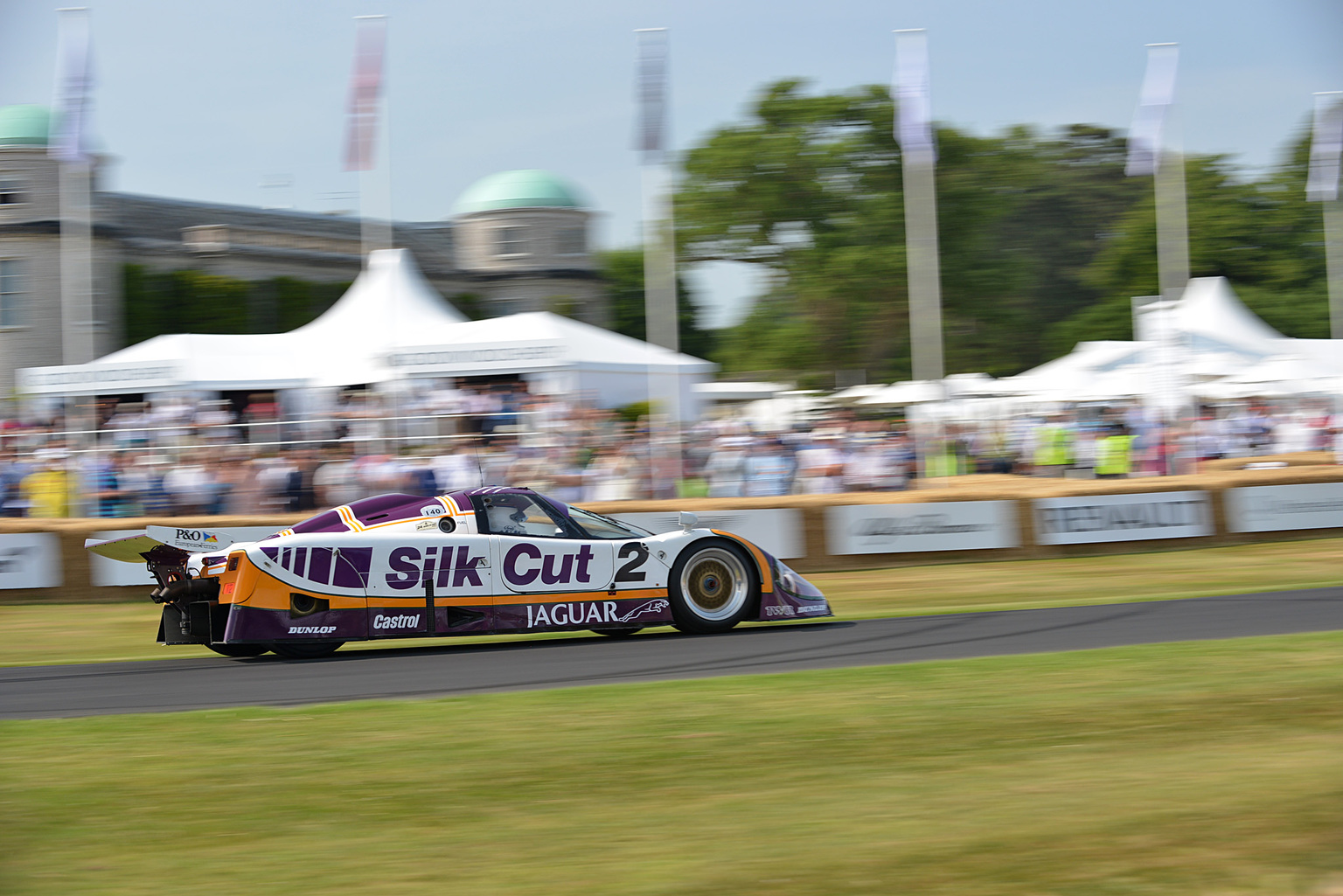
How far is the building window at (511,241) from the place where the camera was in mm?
54875

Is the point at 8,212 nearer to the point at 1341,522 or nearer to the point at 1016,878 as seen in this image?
the point at 1341,522

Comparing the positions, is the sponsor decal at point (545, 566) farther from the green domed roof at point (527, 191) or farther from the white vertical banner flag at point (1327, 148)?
the green domed roof at point (527, 191)

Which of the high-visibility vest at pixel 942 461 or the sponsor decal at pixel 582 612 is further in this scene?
the high-visibility vest at pixel 942 461

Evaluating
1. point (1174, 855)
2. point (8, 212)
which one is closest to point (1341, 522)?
point (1174, 855)

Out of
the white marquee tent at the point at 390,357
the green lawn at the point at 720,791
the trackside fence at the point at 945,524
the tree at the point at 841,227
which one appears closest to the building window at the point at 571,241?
the tree at the point at 841,227

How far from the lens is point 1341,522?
18625mm

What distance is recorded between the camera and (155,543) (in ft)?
32.2

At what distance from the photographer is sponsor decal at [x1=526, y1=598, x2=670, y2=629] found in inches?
412

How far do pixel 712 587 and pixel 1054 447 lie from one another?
13435 mm

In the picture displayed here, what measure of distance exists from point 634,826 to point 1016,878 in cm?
141

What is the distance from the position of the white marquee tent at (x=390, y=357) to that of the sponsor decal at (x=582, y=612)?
46.7 feet

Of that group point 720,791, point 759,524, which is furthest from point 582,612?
point 759,524

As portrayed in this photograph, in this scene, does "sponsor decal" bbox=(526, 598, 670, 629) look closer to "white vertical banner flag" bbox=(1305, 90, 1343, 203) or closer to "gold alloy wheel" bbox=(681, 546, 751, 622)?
"gold alloy wheel" bbox=(681, 546, 751, 622)

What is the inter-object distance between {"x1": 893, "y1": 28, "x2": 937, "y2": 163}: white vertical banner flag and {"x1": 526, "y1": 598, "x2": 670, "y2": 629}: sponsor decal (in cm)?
1424
